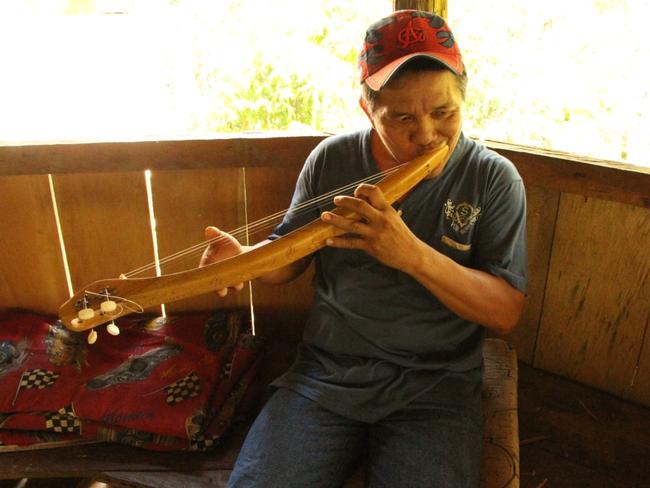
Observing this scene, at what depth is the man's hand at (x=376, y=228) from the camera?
107cm

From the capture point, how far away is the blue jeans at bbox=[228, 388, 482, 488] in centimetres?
118

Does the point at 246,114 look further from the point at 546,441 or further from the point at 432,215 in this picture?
the point at 546,441

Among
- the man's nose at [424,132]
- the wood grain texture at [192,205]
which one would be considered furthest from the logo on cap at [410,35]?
the wood grain texture at [192,205]

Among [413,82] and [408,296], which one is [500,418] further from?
[413,82]

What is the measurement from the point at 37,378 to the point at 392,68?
146 centimetres

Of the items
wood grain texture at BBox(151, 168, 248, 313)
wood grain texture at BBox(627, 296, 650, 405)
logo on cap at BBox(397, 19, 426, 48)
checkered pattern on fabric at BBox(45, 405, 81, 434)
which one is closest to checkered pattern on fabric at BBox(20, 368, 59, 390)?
checkered pattern on fabric at BBox(45, 405, 81, 434)

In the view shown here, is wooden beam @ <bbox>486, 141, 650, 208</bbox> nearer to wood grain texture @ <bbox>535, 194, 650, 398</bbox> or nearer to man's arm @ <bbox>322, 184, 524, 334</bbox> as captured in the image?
wood grain texture @ <bbox>535, 194, 650, 398</bbox>

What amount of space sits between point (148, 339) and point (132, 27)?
2173 millimetres

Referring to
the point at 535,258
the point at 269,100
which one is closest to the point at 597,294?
the point at 535,258

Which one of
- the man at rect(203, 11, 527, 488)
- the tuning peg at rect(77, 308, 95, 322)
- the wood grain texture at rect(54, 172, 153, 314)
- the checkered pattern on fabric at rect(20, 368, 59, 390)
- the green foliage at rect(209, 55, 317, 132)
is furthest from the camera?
the green foliage at rect(209, 55, 317, 132)

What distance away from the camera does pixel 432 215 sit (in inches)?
52.5

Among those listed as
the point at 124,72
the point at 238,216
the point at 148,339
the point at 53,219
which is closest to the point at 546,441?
the point at 238,216

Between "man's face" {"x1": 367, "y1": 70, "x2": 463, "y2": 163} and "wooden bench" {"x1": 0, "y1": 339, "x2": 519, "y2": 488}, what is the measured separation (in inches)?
30.9

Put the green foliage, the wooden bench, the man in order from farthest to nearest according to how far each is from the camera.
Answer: the green foliage → the wooden bench → the man
